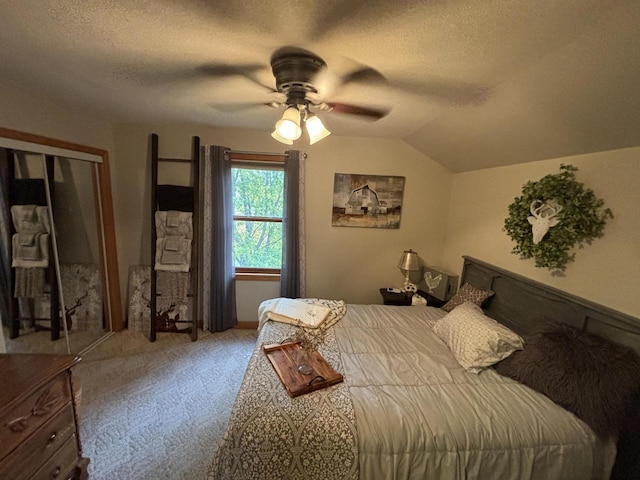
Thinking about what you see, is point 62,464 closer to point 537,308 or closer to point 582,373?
point 582,373

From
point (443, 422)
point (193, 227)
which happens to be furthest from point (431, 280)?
point (193, 227)

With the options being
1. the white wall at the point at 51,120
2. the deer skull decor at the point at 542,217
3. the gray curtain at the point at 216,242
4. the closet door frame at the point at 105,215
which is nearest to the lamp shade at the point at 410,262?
the deer skull decor at the point at 542,217

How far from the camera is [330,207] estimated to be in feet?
10.2

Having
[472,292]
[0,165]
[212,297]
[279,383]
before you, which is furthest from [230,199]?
[472,292]

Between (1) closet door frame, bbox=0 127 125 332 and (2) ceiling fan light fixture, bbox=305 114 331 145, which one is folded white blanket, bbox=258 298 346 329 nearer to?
(2) ceiling fan light fixture, bbox=305 114 331 145

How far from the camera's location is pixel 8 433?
951 mm

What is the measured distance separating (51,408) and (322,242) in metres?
2.50

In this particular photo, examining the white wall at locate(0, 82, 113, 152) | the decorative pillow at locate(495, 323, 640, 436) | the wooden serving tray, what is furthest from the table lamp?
→ the white wall at locate(0, 82, 113, 152)

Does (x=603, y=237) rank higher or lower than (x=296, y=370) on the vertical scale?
higher

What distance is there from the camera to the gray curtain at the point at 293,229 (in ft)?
9.68

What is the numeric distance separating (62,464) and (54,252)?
5.93ft

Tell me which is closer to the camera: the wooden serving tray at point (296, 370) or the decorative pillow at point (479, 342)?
the wooden serving tray at point (296, 370)

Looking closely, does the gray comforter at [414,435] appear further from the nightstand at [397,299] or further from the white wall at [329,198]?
the nightstand at [397,299]

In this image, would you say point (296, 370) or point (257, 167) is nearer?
point (296, 370)
